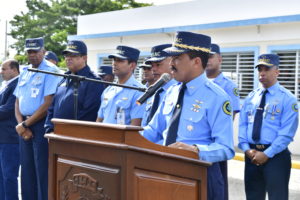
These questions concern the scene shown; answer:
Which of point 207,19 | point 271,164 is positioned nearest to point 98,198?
point 271,164

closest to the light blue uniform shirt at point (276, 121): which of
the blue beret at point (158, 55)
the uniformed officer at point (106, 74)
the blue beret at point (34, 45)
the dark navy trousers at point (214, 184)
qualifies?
the blue beret at point (158, 55)

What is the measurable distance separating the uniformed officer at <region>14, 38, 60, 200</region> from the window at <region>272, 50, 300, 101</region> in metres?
7.22

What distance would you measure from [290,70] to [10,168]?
7.68 metres

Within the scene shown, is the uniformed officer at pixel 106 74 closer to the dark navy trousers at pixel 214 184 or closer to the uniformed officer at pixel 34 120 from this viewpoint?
the uniformed officer at pixel 34 120

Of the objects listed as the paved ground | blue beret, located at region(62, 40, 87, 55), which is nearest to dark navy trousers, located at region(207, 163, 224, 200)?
blue beret, located at region(62, 40, 87, 55)

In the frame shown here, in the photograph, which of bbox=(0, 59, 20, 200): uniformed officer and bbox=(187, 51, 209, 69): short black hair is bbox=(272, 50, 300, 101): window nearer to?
bbox=(0, 59, 20, 200): uniformed officer

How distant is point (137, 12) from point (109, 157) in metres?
13.9

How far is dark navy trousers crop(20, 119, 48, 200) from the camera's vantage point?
517 cm

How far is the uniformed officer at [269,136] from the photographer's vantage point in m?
4.84

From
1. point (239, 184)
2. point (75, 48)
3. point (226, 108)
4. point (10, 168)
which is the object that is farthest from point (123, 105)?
point (239, 184)

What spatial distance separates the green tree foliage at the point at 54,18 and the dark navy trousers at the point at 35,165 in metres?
30.3

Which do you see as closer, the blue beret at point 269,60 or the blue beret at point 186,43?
the blue beret at point 186,43

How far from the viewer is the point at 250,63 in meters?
12.1

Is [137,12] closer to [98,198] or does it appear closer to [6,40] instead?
[98,198]
